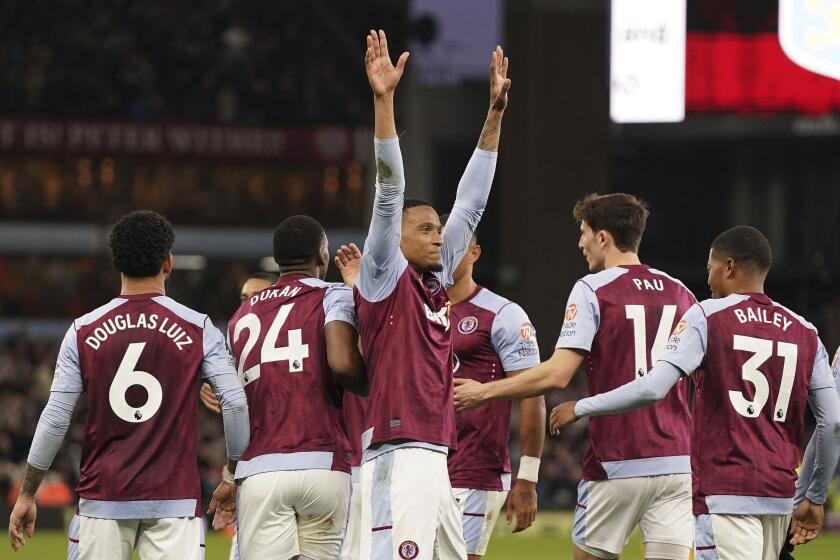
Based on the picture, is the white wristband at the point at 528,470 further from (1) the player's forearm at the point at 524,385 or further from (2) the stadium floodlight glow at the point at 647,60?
(2) the stadium floodlight glow at the point at 647,60

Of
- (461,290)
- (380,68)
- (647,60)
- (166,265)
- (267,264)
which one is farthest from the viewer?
(267,264)

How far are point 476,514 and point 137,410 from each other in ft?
7.07


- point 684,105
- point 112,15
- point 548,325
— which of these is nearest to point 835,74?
point 684,105

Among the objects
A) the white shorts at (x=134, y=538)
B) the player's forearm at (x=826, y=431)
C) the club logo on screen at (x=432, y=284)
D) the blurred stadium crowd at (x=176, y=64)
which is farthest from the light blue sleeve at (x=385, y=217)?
the blurred stadium crowd at (x=176, y=64)

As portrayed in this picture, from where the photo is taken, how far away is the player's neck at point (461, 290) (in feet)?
23.3

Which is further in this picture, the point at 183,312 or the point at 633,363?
the point at 633,363

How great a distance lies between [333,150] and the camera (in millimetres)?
25391

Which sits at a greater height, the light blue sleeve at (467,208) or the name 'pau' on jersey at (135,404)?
the light blue sleeve at (467,208)

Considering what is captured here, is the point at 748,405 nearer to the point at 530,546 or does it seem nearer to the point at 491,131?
the point at 491,131

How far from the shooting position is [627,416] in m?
6.23

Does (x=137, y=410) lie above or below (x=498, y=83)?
below

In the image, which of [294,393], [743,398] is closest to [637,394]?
[743,398]

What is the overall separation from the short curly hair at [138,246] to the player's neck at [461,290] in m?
2.01

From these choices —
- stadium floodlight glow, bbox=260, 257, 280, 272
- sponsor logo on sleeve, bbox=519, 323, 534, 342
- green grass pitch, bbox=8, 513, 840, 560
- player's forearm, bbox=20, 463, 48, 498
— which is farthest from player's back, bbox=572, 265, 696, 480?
stadium floodlight glow, bbox=260, 257, 280, 272
